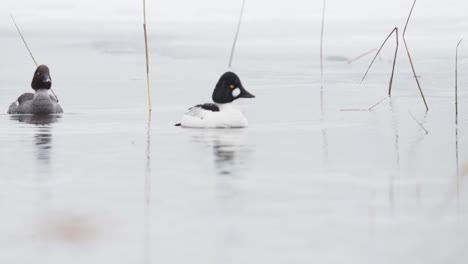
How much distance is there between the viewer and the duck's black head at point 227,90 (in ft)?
44.4

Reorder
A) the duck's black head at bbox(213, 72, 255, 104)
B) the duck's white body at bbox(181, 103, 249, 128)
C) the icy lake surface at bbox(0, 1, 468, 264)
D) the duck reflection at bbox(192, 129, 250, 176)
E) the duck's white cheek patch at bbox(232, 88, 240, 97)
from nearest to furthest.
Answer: the icy lake surface at bbox(0, 1, 468, 264) < the duck reflection at bbox(192, 129, 250, 176) < the duck's white body at bbox(181, 103, 249, 128) < the duck's black head at bbox(213, 72, 255, 104) < the duck's white cheek patch at bbox(232, 88, 240, 97)

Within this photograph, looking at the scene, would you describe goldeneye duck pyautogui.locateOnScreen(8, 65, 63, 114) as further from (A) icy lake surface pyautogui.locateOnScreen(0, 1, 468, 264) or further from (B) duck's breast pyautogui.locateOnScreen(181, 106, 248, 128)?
(B) duck's breast pyautogui.locateOnScreen(181, 106, 248, 128)

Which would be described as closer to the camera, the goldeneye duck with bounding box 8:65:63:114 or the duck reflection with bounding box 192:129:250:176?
the duck reflection with bounding box 192:129:250:176

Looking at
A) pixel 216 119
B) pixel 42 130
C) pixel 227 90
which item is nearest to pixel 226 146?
pixel 216 119

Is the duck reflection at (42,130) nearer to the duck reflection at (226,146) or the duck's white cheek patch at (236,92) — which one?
the duck reflection at (226,146)

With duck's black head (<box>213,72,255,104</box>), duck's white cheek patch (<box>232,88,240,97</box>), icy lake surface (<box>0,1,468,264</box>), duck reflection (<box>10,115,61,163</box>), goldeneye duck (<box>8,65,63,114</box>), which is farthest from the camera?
goldeneye duck (<box>8,65,63,114</box>)

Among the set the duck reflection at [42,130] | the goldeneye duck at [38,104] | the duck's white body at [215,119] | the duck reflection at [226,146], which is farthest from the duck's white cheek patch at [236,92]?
the goldeneye duck at [38,104]

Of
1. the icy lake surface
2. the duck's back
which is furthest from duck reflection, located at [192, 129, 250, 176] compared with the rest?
the duck's back

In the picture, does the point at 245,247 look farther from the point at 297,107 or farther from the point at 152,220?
the point at 297,107

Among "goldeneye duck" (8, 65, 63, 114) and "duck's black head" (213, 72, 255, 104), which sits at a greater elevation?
"duck's black head" (213, 72, 255, 104)

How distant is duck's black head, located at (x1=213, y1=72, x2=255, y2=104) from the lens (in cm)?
1352

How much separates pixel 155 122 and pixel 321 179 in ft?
20.0

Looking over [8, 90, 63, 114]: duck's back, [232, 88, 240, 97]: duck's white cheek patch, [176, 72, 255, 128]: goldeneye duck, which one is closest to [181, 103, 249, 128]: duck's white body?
[176, 72, 255, 128]: goldeneye duck

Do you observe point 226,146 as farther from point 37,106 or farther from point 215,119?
point 37,106
